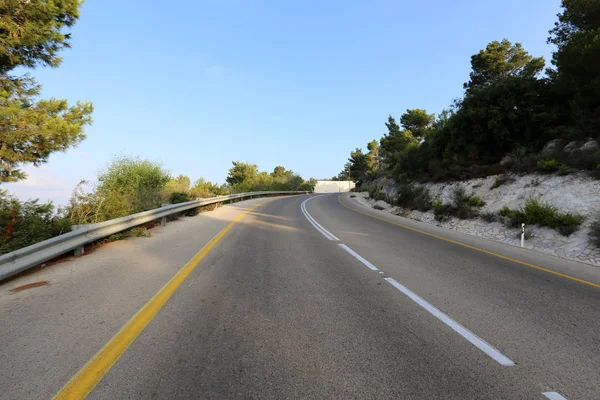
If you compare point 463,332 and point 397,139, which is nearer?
point 463,332

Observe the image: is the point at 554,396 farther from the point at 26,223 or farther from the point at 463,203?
the point at 463,203

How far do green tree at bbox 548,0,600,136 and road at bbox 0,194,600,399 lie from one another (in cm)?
1062

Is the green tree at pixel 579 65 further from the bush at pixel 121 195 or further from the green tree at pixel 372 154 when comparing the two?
the green tree at pixel 372 154

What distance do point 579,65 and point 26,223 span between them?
19.7 m

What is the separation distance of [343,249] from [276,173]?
12120 cm

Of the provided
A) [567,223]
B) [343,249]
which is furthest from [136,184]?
[567,223]

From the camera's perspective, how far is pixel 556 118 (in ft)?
51.2

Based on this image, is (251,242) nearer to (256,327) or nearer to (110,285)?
(110,285)

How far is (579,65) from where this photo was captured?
14.0m

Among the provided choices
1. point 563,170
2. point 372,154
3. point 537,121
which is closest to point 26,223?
point 563,170

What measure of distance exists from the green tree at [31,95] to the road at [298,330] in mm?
6712

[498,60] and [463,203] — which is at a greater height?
[498,60]

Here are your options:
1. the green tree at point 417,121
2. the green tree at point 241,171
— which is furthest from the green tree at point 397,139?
the green tree at point 241,171

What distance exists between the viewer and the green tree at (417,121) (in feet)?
152
